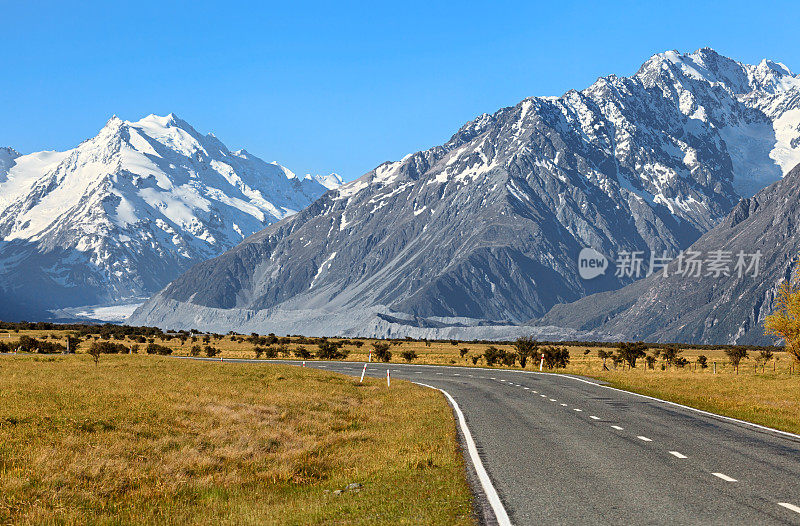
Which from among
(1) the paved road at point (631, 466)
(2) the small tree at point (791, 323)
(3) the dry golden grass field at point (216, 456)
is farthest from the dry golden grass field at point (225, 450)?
(2) the small tree at point (791, 323)

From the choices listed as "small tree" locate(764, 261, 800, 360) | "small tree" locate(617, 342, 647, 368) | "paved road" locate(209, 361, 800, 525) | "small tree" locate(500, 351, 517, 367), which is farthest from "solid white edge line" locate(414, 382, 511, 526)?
"small tree" locate(617, 342, 647, 368)

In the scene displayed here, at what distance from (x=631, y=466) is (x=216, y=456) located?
371 inches

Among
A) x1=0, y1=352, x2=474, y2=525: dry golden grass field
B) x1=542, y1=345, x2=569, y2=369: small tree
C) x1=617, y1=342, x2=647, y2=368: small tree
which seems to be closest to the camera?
x1=0, y1=352, x2=474, y2=525: dry golden grass field

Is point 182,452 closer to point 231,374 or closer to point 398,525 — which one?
point 398,525

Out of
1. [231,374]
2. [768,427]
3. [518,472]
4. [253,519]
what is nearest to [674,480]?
[518,472]

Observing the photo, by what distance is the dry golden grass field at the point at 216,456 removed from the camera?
12.6 metres

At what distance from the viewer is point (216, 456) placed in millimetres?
17891

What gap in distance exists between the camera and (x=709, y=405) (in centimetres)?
2853

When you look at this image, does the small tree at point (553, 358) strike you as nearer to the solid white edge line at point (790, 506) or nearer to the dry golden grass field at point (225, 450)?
the dry golden grass field at point (225, 450)

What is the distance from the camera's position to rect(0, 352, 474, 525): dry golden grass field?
41.4 ft

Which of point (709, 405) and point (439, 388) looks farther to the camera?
point (439, 388)

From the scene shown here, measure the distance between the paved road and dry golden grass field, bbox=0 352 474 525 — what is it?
110cm

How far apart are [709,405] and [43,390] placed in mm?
23662

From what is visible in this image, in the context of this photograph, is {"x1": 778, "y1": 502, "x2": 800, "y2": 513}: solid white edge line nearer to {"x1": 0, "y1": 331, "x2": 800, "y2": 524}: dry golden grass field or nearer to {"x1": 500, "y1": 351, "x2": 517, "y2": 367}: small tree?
{"x1": 0, "y1": 331, "x2": 800, "y2": 524}: dry golden grass field
